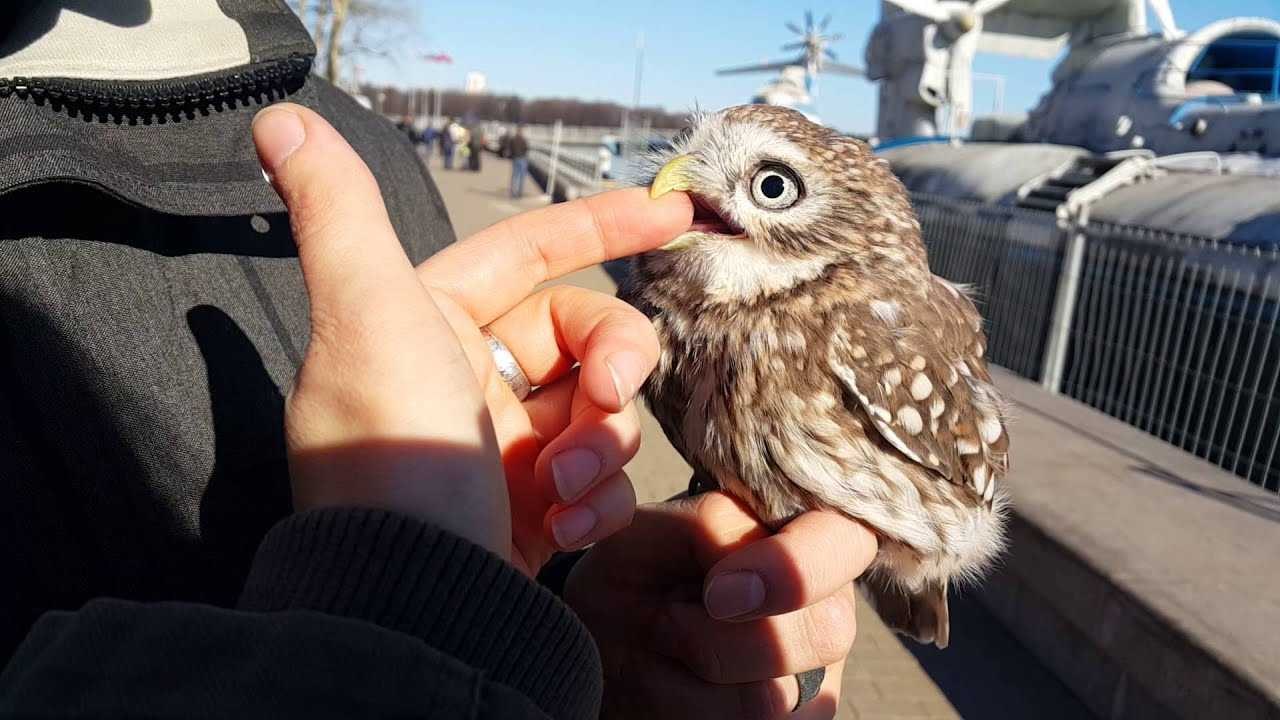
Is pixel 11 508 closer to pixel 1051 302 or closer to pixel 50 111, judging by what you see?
pixel 50 111

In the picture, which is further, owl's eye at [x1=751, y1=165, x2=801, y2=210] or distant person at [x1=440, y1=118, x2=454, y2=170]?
distant person at [x1=440, y1=118, x2=454, y2=170]

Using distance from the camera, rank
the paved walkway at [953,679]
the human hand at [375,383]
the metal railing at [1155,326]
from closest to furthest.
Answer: the human hand at [375,383], the paved walkway at [953,679], the metal railing at [1155,326]

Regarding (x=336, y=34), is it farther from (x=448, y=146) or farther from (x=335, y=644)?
(x=335, y=644)

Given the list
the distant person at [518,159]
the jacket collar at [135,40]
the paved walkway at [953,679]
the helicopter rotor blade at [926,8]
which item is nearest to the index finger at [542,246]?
the jacket collar at [135,40]

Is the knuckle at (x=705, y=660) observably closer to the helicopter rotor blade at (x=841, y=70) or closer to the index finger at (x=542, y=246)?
the index finger at (x=542, y=246)

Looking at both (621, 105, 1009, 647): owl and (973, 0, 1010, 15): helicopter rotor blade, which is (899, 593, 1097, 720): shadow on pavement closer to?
(621, 105, 1009, 647): owl

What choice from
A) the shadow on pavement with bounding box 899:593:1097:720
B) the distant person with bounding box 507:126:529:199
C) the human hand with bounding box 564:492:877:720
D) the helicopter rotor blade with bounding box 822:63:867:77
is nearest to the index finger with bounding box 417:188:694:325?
the human hand with bounding box 564:492:877:720

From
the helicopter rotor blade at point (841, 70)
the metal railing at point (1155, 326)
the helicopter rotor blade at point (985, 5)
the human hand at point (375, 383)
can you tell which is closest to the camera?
the human hand at point (375, 383)

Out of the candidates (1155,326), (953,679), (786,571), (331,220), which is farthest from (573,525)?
(1155,326)
